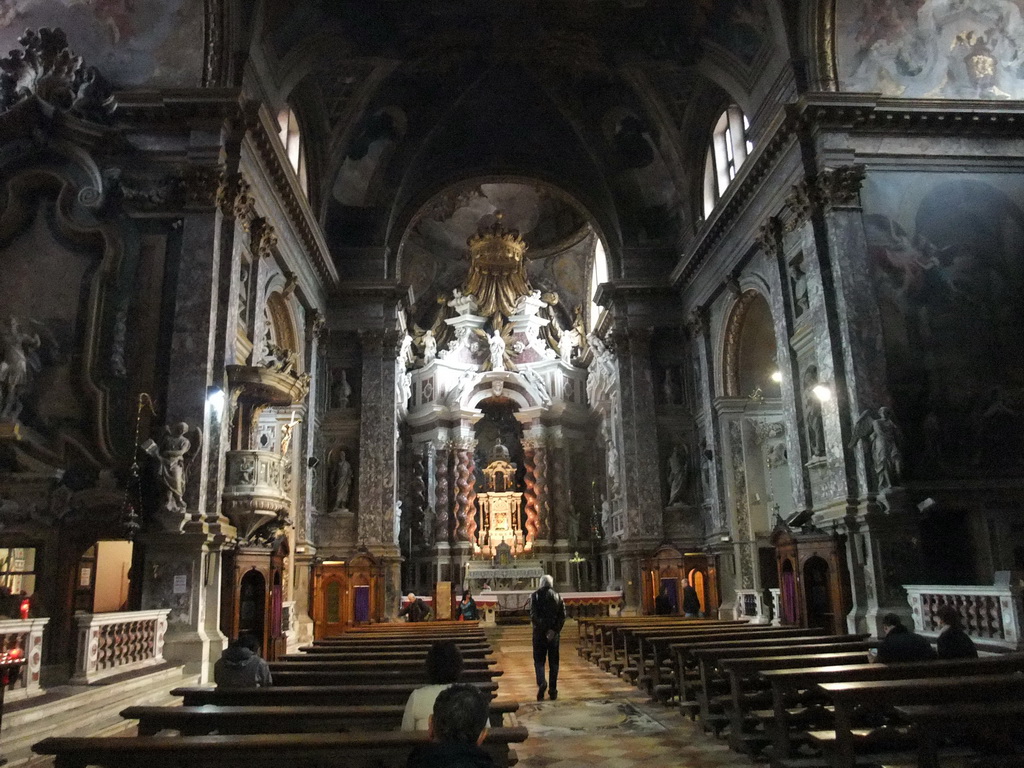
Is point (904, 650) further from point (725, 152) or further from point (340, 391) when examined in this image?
point (340, 391)

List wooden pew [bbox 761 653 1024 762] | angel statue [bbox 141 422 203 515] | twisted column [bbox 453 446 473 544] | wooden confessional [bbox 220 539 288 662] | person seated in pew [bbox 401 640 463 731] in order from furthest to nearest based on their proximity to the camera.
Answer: twisted column [bbox 453 446 473 544], wooden confessional [bbox 220 539 288 662], angel statue [bbox 141 422 203 515], wooden pew [bbox 761 653 1024 762], person seated in pew [bbox 401 640 463 731]

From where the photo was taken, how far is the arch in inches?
774

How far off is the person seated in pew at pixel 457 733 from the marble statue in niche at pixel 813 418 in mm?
12338

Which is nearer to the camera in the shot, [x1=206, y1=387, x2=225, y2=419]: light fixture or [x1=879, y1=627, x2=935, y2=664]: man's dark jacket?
[x1=879, y1=627, x2=935, y2=664]: man's dark jacket

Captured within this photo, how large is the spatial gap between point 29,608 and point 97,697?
365 centimetres

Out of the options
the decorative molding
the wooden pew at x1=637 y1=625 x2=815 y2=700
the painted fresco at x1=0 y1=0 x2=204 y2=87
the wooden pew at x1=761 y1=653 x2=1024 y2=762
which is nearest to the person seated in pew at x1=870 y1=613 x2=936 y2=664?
the wooden pew at x1=761 y1=653 x2=1024 y2=762

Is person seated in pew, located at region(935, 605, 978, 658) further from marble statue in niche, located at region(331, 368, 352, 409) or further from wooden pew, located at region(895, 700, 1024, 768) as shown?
marble statue in niche, located at region(331, 368, 352, 409)

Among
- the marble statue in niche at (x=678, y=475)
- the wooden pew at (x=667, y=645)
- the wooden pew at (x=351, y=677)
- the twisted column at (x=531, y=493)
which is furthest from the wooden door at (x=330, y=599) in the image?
the wooden pew at (x=351, y=677)

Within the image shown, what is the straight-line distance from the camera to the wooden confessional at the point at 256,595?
12.8 m

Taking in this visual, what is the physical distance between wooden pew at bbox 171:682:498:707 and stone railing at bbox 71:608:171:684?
3456mm

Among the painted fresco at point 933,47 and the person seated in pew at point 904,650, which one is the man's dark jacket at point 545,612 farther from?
the painted fresco at point 933,47

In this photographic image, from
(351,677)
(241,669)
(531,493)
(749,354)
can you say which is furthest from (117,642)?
(531,493)

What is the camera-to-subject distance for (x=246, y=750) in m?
3.95

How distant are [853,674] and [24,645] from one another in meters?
7.12
